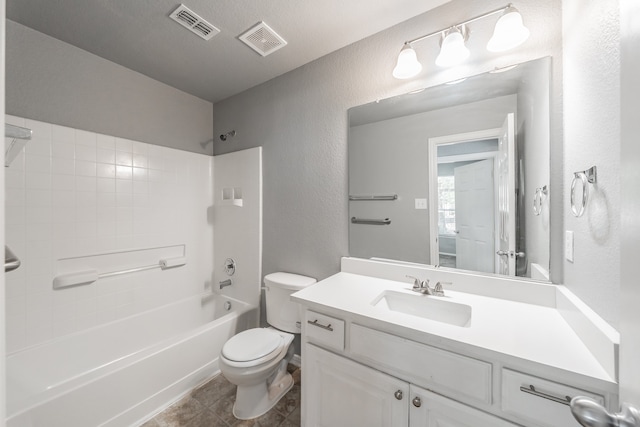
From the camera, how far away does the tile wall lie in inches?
59.9

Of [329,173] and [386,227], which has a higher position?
[329,173]

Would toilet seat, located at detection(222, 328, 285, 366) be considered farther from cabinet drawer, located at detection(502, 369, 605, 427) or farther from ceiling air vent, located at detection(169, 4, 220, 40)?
ceiling air vent, located at detection(169, 4, 220, 40)

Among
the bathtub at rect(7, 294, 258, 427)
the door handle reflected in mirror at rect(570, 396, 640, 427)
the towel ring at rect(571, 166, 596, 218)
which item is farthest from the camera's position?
the bathtub at rect(7, 294, 258, 427)

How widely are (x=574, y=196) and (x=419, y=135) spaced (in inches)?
30.8

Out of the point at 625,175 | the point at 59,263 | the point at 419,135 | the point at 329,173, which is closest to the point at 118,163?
the point at 59,263

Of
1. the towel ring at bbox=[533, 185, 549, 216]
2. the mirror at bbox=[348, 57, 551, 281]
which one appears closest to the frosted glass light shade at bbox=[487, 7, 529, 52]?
the mirror at bbox=[348, 57, 551, 281]

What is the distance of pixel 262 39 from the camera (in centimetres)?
163

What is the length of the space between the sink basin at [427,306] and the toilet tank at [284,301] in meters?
0.66

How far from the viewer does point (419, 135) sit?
149 centimetres

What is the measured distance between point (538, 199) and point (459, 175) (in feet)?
1.18

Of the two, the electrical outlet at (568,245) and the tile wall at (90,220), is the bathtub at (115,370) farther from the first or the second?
the electrical outlet at (568,245)

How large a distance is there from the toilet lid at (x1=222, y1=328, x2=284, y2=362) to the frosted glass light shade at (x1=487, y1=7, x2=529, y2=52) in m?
2.06

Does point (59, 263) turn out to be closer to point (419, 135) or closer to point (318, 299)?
point (318, 299)

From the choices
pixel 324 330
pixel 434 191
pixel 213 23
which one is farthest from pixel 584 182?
pixel 213 23
